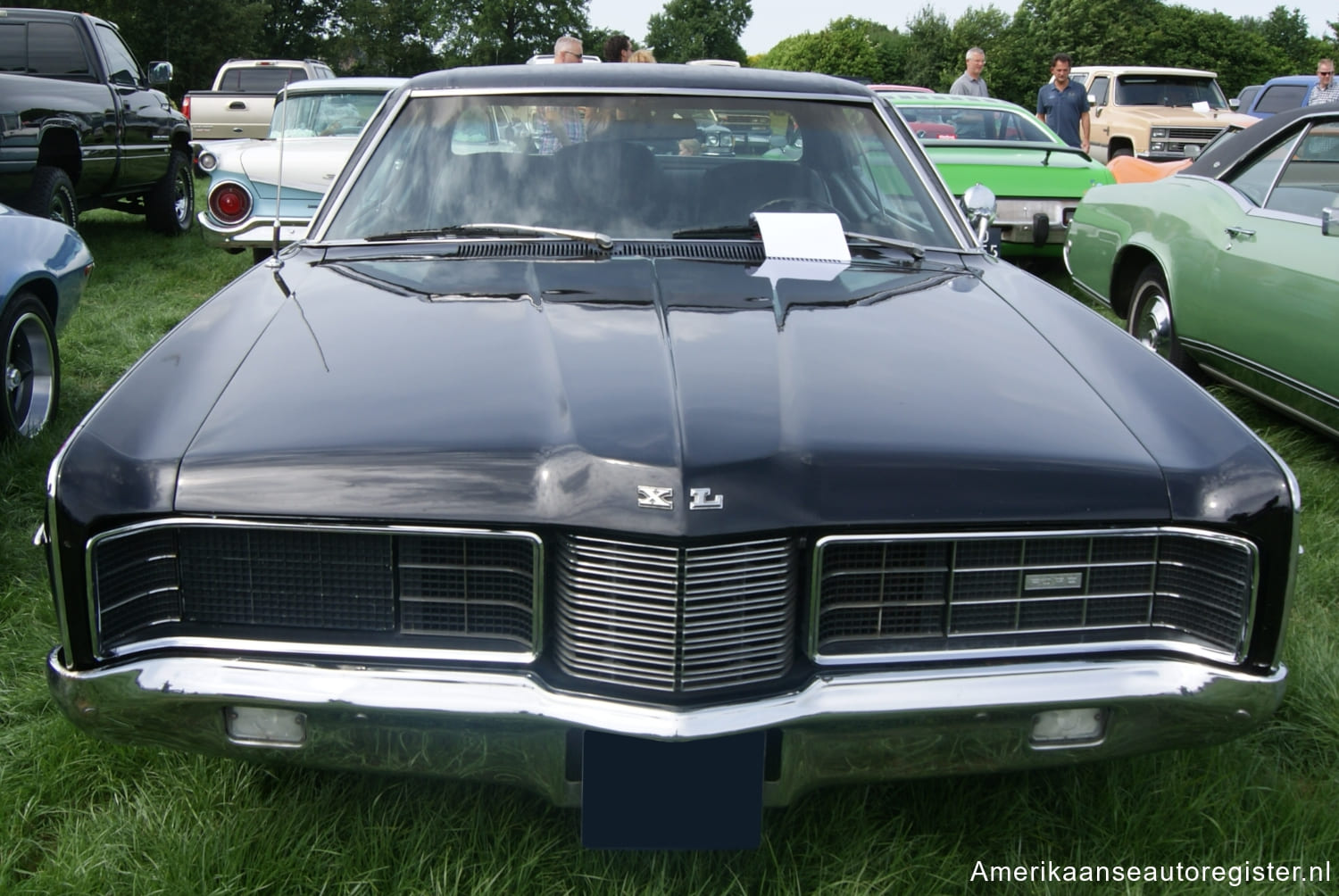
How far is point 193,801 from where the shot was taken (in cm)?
222

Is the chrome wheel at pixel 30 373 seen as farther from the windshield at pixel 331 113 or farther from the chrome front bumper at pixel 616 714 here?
the windshield at pixel 331 113

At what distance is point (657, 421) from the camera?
5.99ft

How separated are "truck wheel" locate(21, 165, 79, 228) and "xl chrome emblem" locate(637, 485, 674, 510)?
6.79 metres

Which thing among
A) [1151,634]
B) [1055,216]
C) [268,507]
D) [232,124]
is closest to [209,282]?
[1055,216]

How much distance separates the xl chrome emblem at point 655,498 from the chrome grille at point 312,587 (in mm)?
213

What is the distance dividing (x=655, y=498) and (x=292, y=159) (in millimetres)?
6343

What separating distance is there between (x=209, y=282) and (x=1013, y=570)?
23.4ft

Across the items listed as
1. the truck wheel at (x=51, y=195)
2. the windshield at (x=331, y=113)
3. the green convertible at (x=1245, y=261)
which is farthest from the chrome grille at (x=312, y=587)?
the windshield at (x=331, y=113)

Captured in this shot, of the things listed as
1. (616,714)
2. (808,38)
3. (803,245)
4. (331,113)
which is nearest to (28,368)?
(803,245)

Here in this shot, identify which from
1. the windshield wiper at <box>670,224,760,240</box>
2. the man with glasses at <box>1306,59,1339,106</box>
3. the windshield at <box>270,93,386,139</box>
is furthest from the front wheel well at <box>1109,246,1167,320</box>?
the man with glasses at <box>1306,59,1339,106</box>

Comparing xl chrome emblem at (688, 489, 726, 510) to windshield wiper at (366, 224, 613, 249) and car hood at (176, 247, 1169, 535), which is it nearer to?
car hood at (176, 247, 1169, 535)

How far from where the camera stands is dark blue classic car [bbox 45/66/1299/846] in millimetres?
1766

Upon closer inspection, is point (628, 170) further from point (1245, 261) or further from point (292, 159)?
point (292, 159)

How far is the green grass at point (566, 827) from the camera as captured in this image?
2049 millimetres
